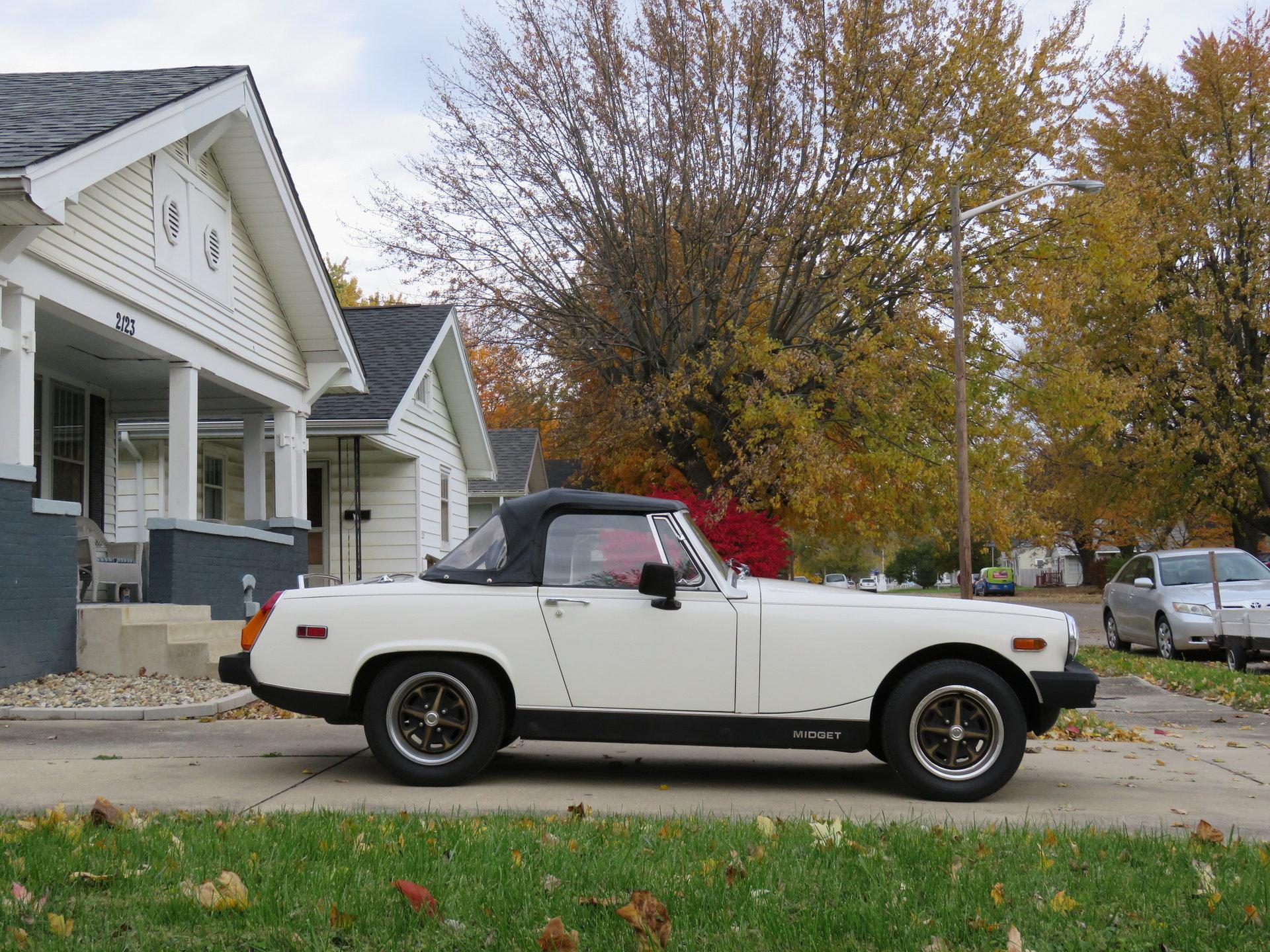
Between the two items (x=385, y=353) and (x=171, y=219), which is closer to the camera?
(x=171, y=219)

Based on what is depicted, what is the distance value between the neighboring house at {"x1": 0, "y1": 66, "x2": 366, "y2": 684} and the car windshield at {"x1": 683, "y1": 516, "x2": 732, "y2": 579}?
6160 millimetres

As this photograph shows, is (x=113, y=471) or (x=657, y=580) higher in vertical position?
(x=113, y=471)

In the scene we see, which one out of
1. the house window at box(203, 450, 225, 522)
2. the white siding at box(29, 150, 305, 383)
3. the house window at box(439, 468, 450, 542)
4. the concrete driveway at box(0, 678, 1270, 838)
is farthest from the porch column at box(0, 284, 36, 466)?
the house window at box(439, 468, 450, 542)

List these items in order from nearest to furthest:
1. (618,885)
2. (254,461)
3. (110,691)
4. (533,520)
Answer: (618,885) → (533,520) → (110,691) → (254,461)

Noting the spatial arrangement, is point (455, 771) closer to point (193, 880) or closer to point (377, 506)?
point (193, 880)

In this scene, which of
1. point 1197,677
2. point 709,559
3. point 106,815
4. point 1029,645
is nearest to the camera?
point 106,815

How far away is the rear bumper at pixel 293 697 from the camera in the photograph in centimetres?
674

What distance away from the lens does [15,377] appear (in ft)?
34.6

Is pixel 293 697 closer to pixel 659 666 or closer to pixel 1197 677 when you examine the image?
pixel 659 666

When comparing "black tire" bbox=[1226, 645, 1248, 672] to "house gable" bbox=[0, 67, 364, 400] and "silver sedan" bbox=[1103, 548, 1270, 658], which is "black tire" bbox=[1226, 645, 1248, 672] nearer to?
"silver sedan" bbox=[1103, 548, 1270, 658]

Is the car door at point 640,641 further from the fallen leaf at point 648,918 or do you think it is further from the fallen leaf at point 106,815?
the fallen leaf at point 648,918

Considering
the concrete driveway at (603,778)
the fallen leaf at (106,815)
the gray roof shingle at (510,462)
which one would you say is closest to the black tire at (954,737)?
the concrete driveway at (603,778)

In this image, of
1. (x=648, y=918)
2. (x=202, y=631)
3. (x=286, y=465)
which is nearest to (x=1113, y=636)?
(x=286, y=465)

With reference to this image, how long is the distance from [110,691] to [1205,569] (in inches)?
600
